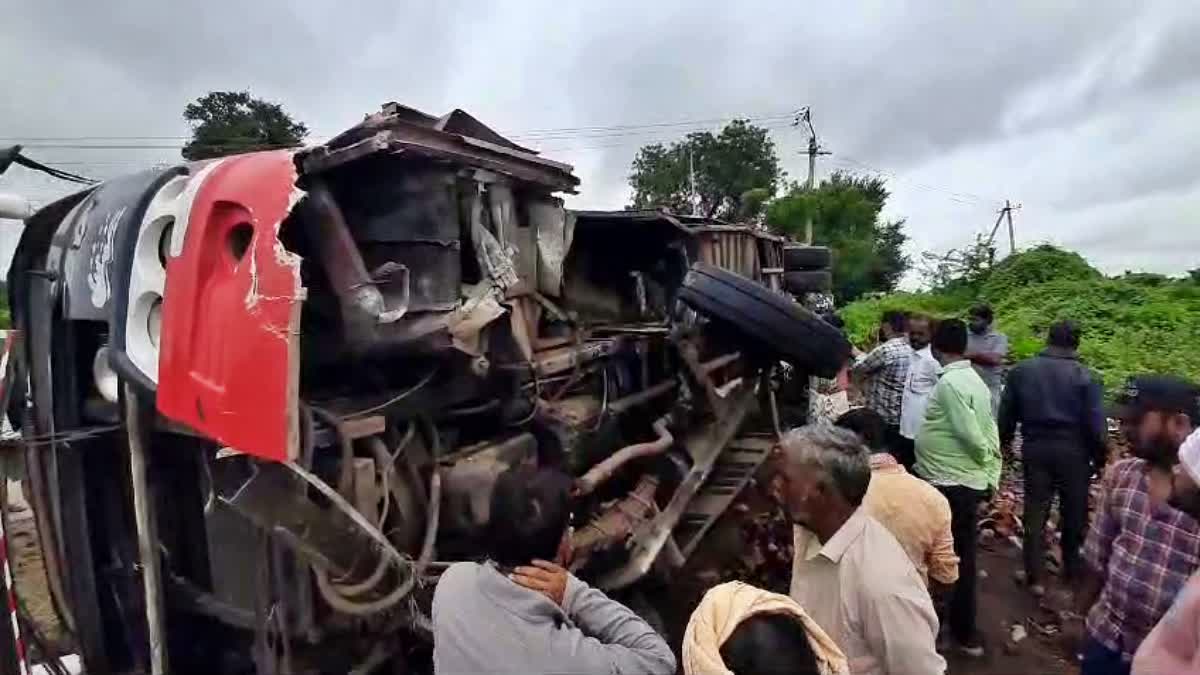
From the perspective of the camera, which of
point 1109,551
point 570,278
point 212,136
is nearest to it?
point 1109,551

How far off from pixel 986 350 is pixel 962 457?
2.34 meters

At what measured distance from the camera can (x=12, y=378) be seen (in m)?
2.76

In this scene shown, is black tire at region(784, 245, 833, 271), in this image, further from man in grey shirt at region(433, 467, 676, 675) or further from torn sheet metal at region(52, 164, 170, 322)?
man in grey shirt at region(433, 467, 676, 675)

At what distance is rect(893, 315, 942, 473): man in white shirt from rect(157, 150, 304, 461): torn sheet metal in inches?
149

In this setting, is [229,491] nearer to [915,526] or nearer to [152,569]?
[152,569]

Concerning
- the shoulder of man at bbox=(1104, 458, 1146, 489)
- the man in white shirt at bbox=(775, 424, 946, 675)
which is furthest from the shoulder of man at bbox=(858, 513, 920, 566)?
the shoulder of man at bbox=(1104, 458, 1146, 489)

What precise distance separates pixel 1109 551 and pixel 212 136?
90.5ft

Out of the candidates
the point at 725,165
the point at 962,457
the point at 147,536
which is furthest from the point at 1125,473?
the point at 725,165

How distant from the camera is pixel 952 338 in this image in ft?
13.1

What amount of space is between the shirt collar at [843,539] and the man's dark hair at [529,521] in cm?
70

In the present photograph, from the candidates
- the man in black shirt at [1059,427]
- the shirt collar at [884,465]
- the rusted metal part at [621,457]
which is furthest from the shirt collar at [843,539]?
the man in black shirt at [1059,427]

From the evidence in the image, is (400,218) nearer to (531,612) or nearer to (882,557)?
(531,612)

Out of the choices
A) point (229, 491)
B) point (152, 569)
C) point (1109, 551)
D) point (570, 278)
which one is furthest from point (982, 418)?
point (152, 569)

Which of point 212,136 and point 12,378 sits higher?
point 212,136
